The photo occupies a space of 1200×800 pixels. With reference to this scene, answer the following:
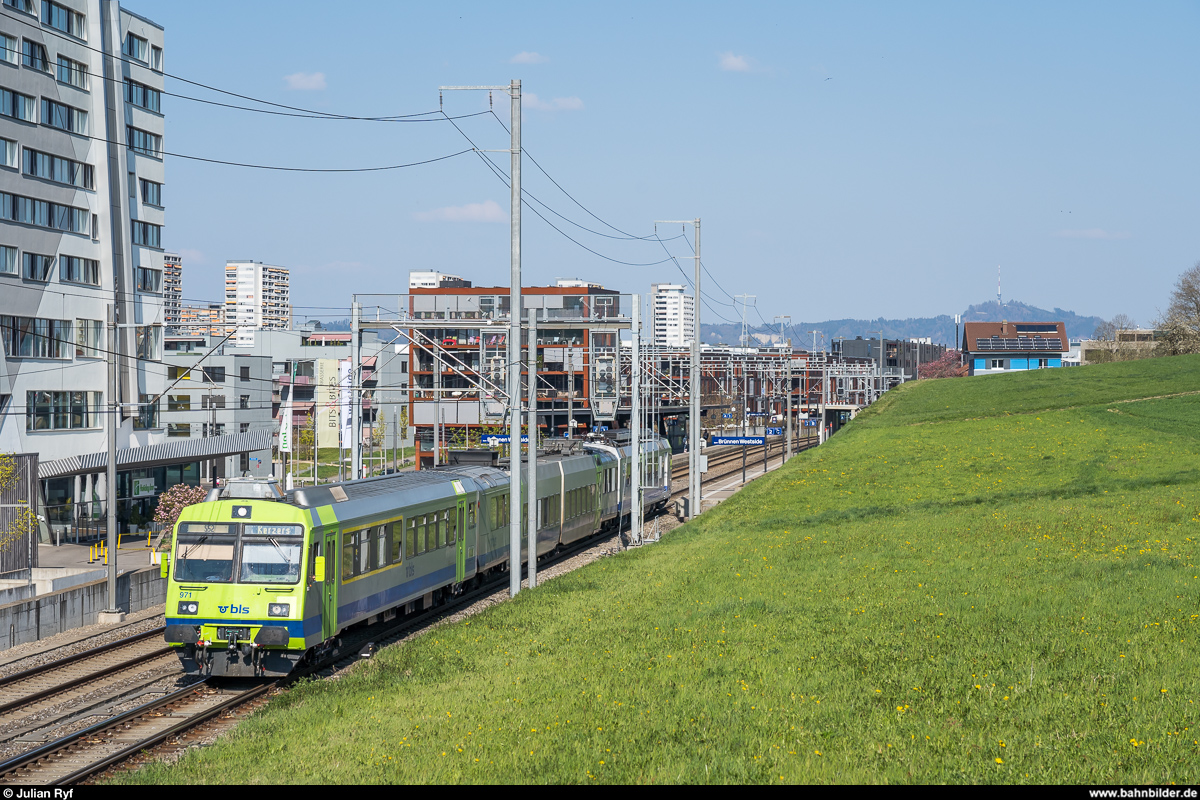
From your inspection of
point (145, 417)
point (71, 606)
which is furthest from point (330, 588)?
point (145, 417)

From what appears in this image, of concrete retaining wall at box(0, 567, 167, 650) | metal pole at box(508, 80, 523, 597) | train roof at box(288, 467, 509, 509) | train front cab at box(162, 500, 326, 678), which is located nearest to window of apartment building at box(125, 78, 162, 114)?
concrete retaining wall at box(0, 567, 167, 650)

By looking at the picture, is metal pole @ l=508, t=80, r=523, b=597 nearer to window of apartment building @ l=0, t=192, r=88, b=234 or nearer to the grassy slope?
the grassy slope

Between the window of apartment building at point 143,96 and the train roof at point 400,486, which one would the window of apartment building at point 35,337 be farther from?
the train roof at point 400,486

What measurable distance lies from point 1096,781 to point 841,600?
9.71 m

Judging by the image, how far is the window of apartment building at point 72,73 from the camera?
1831 inches

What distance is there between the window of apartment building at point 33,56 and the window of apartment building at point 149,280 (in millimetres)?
10827

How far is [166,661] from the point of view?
69.1 ft

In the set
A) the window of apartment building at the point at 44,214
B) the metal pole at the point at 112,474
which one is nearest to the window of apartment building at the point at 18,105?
the window of apartment building at the point at 44,214

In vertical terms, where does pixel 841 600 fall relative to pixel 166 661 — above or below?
above

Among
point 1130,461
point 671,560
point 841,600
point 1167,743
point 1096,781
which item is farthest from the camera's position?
point 1130,461

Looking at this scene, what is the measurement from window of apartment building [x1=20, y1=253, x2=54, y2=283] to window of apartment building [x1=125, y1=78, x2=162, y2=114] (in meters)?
10.1

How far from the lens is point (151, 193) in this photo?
176 feet

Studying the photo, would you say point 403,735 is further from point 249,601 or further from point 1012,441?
point 1012,441

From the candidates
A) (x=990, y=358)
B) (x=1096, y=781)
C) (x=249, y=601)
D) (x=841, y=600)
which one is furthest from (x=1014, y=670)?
(x=990, y=358)
